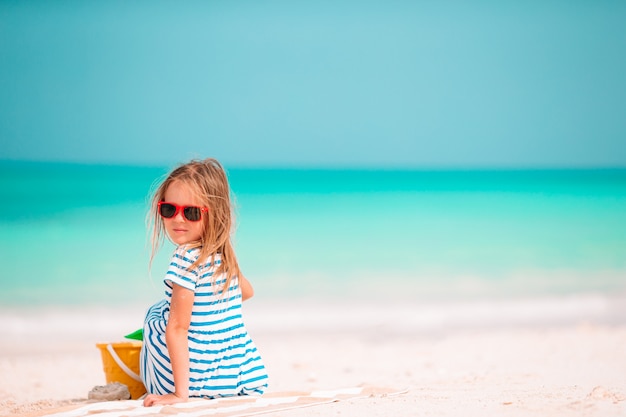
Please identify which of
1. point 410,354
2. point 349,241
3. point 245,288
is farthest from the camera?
point 349,241

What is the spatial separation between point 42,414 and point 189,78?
18214mm

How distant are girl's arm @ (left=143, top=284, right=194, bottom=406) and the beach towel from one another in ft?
0.13

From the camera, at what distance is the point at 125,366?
2809 mm

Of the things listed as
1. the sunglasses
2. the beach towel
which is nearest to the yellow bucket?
the beach towel

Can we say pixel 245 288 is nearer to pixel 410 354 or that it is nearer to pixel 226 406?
pixel 226 406

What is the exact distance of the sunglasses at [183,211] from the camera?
2549 millimetres

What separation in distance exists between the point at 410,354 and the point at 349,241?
377 cm

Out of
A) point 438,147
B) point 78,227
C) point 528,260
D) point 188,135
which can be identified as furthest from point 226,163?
point 528,260

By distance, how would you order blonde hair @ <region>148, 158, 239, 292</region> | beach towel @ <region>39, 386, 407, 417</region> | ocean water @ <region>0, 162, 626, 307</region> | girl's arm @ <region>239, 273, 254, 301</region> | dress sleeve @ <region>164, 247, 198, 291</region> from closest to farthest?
1. beach towel @ <region>39, 386, 407, 417</region>
2. dress sleeve @ <region>164, 247, 198, 291</region>
3. blonde hair @ <region>148, 158, 239, 292</region>
4. girl's arm @ <region>239, 273, 254, 301</region>
5. ocean water @ <region>0, 162, 626, 307</region>

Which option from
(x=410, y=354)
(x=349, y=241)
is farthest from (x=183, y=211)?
(x=349, y=241)

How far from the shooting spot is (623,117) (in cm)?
2031

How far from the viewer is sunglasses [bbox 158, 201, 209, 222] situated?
8.36ft

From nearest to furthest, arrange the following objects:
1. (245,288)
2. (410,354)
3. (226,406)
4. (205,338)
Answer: (226,406) → (205,338) → (245,288) → (410,354)

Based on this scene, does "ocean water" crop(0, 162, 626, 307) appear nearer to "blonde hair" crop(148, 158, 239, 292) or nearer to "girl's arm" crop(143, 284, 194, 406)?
"blonde hair" crop(148, 158, 239, 292)
